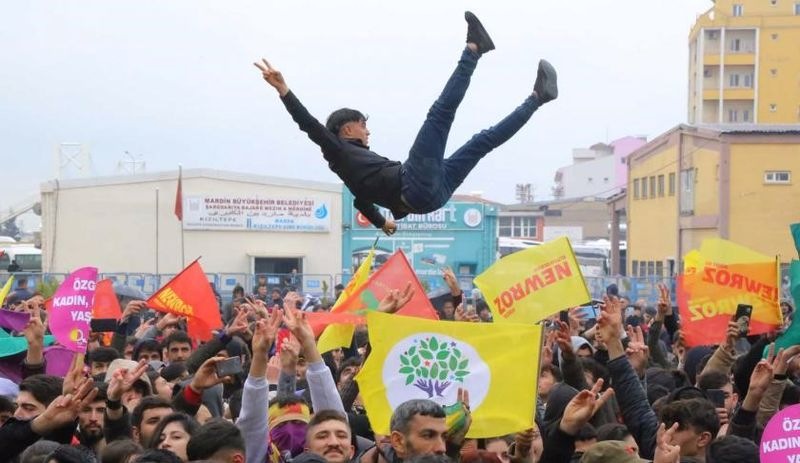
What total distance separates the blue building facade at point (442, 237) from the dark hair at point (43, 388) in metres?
38.1

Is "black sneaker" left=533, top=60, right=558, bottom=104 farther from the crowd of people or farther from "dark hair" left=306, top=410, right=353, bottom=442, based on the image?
"dark hair" left=306, top=410, right=353, bottom=442

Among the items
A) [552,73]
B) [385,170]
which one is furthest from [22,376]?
[552,73]

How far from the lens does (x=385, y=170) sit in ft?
27.4

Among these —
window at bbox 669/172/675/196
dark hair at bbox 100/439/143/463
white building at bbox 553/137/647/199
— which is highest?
white building at bbox 553/137/647/199

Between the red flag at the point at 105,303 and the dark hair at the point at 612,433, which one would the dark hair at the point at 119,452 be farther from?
the red flag at the point at 105,303

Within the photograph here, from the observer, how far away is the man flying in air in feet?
26.5

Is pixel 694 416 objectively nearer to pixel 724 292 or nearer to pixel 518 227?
pixel 724 292

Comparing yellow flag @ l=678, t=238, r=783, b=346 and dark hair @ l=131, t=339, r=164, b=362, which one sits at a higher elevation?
yellow flag @ l=678, t=238, r=783, b=346

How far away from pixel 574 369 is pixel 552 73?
205 cm

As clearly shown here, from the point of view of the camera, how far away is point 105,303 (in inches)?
595

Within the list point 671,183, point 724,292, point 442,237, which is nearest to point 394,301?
point 724,292

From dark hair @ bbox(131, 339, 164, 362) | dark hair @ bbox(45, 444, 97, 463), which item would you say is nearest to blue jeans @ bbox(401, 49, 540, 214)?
dark hair @ bbox(45, 444, 97, 463)

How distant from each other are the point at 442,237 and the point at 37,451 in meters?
40.5

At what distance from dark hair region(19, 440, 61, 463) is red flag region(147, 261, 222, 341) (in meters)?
6.55
